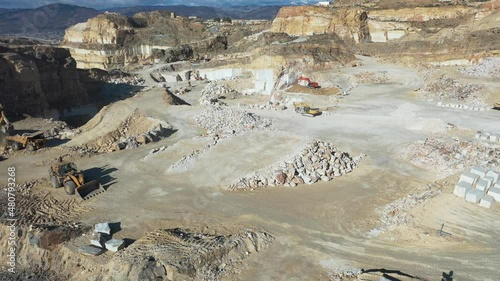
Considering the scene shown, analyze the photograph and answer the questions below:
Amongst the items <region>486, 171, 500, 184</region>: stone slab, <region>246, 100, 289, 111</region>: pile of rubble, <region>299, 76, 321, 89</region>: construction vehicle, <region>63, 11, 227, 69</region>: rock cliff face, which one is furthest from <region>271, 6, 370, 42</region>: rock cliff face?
<region>486, 171, 500, 184</region>: stone slab

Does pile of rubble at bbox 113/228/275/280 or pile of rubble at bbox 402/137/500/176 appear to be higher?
pile of rubble at bbox 402/137/500/176

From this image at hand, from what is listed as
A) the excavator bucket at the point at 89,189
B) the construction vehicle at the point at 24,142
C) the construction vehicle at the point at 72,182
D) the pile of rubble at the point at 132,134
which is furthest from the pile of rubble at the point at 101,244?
the construction vehicle at the point at 24,142

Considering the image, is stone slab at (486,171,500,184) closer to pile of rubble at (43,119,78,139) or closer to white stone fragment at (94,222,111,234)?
white stone fragment at (94,222,111,234)

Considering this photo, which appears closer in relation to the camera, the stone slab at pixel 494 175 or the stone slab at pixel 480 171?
the stone slab at pixel 494 175

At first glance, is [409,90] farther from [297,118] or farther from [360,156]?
[360,156]

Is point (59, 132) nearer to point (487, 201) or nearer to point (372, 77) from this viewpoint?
point (487, 201)

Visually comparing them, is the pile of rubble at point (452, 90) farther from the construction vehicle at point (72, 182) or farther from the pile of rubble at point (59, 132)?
the pile of rubble at point (59, 132)

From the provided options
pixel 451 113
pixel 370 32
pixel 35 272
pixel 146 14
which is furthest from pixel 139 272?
pixel 146 14
